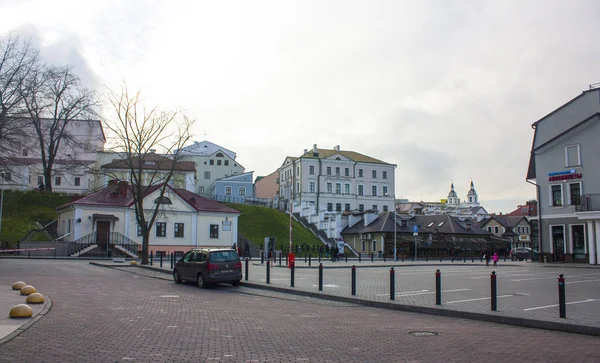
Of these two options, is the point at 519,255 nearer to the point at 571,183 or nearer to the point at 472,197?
the point at 571,183

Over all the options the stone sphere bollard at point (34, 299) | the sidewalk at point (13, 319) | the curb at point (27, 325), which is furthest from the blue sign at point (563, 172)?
the stone sphere bollard at point (34, 299)

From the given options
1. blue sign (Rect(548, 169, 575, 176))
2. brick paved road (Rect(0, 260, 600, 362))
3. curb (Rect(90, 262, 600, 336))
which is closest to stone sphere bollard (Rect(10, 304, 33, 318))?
brick paved road (Rect(0, 260, 600, 362))

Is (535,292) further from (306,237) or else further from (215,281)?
(306,237)

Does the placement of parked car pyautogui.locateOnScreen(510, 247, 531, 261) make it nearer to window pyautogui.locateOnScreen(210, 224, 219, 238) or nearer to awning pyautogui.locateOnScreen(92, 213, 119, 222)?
window pyautogui.locateOnScreen(210, 224, 219, 238)

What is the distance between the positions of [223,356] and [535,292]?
13.8 meters

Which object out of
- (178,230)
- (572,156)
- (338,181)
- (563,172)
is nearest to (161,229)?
(178,230)

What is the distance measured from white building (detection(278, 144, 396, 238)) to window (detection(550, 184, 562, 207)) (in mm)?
47622

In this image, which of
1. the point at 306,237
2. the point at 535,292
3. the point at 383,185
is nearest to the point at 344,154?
the point at 383,185

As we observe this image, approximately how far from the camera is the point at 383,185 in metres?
98.2

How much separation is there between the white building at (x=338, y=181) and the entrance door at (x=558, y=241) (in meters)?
48.0

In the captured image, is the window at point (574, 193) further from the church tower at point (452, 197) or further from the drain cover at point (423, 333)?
the church tower at point (452, 197)

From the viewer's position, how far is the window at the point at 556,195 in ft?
140

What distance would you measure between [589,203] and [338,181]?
5660 centimetres

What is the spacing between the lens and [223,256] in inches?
811
